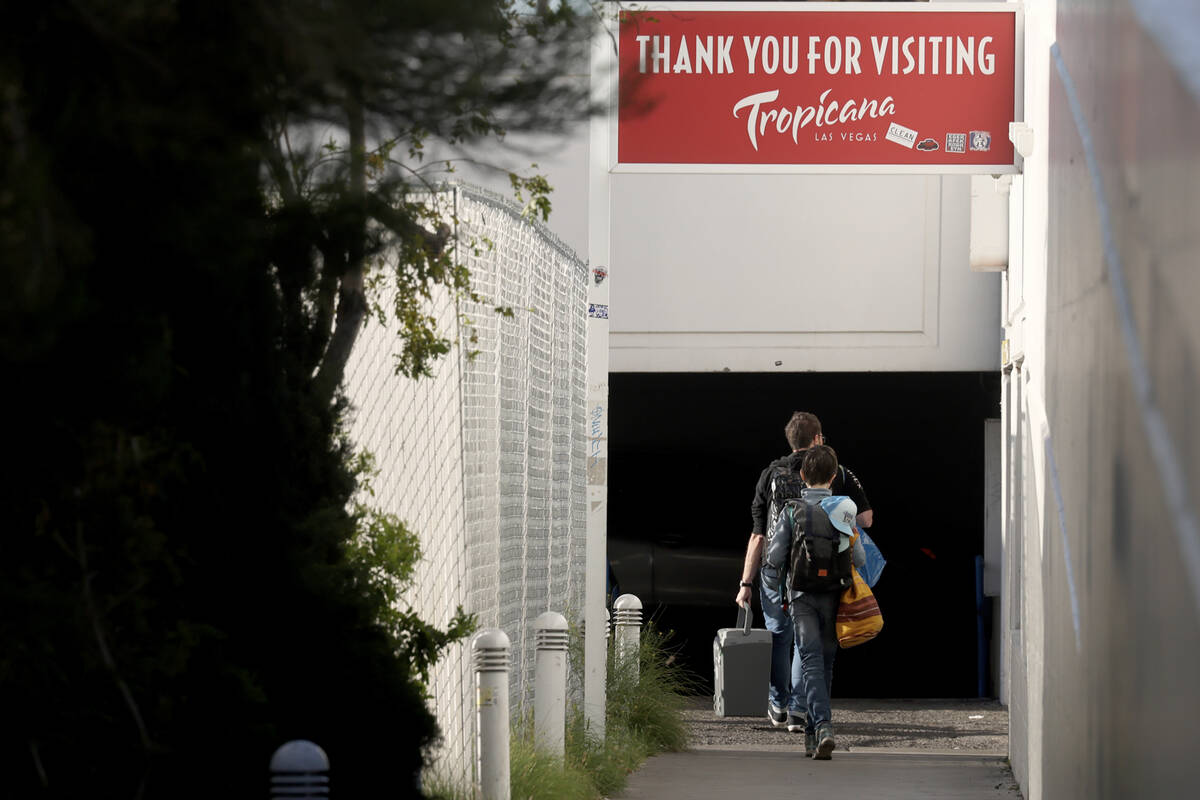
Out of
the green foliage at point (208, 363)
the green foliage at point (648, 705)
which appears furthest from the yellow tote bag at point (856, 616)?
the green foliage at point (208, 363)

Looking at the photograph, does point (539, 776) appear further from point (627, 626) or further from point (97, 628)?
point (97, 628)

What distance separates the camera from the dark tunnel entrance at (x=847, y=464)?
17.0 meters

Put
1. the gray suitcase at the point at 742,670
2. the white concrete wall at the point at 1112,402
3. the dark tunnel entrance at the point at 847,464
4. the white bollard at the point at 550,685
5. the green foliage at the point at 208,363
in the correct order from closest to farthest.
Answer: the green foliage at the point at 208,363
the white concrete wall at the point at 1112,402
the white bollard at the point at 550,685
the gray suitcase at the point at 742,670
the dark tunnel entrance at the point at 847,464

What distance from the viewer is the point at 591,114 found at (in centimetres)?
321

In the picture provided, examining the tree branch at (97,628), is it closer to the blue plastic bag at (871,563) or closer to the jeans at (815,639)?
the jeans at (815,639)

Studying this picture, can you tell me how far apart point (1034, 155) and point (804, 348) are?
6204mm

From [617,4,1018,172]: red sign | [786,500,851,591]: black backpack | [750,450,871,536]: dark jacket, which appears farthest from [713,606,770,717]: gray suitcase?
[617,4,1018,172]: red sign

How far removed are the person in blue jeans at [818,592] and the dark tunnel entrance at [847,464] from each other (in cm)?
706

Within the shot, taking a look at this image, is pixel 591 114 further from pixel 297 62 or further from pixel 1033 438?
pixel 1033 438

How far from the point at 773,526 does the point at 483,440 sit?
327cm

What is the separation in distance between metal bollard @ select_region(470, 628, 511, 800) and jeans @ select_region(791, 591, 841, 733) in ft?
10.8

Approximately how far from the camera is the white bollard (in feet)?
23.3


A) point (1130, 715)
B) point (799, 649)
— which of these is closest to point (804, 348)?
point (799, 649)

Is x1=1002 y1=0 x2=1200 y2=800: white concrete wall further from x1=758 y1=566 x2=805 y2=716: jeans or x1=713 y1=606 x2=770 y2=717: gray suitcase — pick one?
x1=713 y1=606 x2=770 y2=717: gray suitcase
